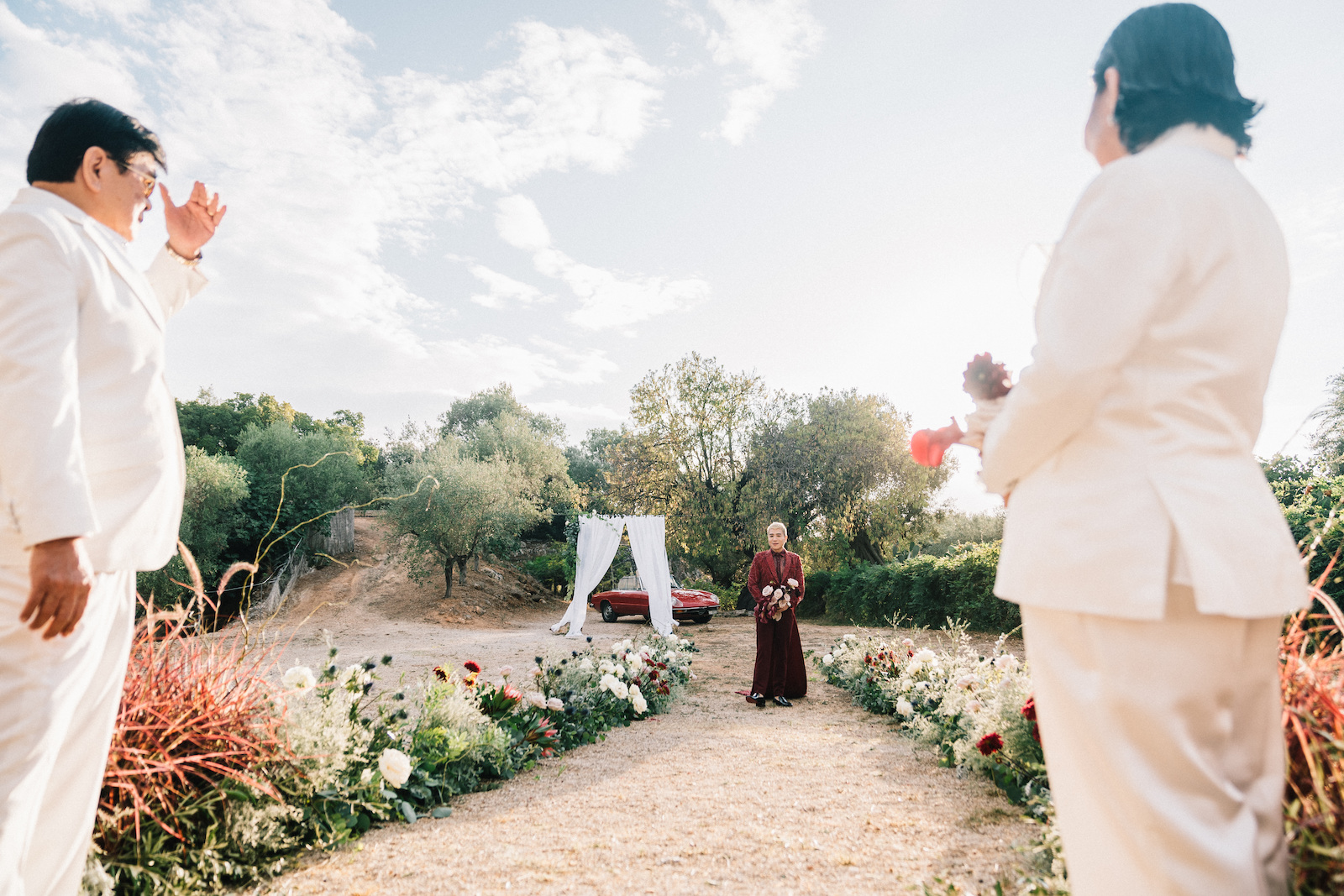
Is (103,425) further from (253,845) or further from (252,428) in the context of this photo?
(252,428)

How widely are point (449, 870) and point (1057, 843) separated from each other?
2261 millimetres

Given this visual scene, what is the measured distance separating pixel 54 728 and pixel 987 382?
196 centimetres

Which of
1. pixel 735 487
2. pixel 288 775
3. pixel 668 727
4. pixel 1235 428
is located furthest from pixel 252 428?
pixel 1235 428

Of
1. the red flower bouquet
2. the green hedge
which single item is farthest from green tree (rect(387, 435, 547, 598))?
the red flower bouquet

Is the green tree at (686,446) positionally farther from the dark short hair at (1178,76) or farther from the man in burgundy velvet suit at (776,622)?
the dark short hair at (1178,76)

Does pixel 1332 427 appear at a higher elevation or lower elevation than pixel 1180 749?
higher

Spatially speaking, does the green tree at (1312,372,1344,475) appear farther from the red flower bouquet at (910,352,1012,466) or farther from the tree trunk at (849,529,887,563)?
the red flower bouquet at (910,352,1012,466)

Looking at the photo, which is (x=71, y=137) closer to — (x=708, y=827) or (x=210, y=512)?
(x=708, y=827)

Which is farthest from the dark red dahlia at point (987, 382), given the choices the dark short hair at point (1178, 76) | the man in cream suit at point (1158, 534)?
the dark short hair at point (1178, 76)

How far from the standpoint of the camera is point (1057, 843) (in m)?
2.28

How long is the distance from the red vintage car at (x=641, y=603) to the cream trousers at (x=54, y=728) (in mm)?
13754

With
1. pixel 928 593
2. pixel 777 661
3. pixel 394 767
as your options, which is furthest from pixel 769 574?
pixel 928 593

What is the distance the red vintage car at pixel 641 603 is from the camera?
49.7 ft

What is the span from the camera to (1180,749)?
0.92 m
